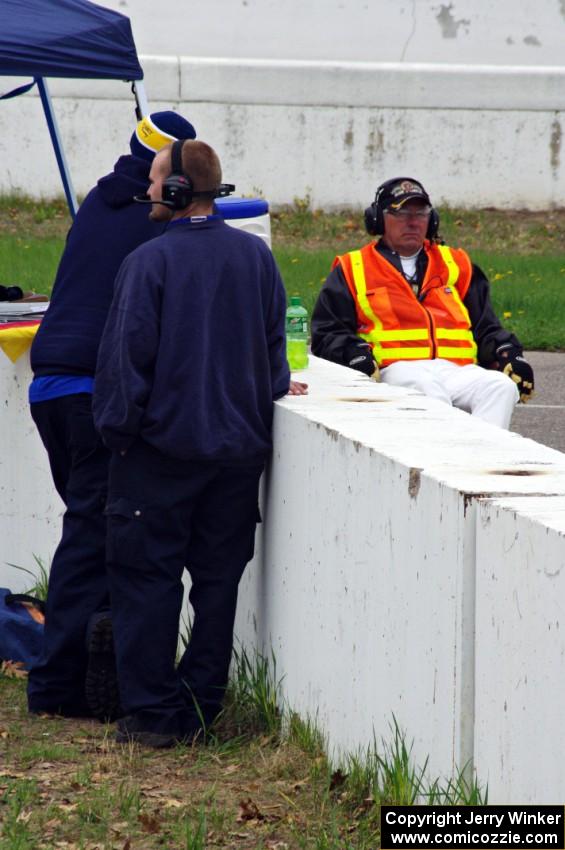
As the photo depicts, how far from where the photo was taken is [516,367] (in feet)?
23.0

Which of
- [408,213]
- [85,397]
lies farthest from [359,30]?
[85,397]

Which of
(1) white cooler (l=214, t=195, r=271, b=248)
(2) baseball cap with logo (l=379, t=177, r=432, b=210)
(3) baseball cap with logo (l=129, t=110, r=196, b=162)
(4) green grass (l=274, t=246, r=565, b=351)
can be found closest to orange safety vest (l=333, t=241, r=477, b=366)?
(2) baseball cap with logo (l=379, t=177, r=432, b=210)

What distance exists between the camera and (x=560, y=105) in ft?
69.6

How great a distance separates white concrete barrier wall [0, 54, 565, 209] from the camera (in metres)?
20.9

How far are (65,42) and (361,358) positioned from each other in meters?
2.20

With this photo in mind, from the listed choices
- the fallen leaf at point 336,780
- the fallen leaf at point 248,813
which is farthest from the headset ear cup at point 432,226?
the fallen leaf at point 248,813

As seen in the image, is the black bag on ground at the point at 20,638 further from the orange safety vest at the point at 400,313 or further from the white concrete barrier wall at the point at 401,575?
the orange safety vest at the point at 400,313

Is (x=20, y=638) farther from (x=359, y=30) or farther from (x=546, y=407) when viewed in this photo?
(x=359, y=30)

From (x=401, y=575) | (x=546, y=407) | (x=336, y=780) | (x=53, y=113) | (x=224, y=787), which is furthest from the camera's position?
(x=546, y=407)

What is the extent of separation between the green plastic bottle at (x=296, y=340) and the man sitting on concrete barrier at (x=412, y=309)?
0.74 metres

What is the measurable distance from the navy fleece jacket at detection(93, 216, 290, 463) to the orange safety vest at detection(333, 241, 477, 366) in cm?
217

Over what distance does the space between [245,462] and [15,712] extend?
1.35 meters

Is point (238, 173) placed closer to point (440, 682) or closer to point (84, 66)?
point (84, 66)

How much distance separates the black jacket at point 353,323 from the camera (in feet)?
22.3
